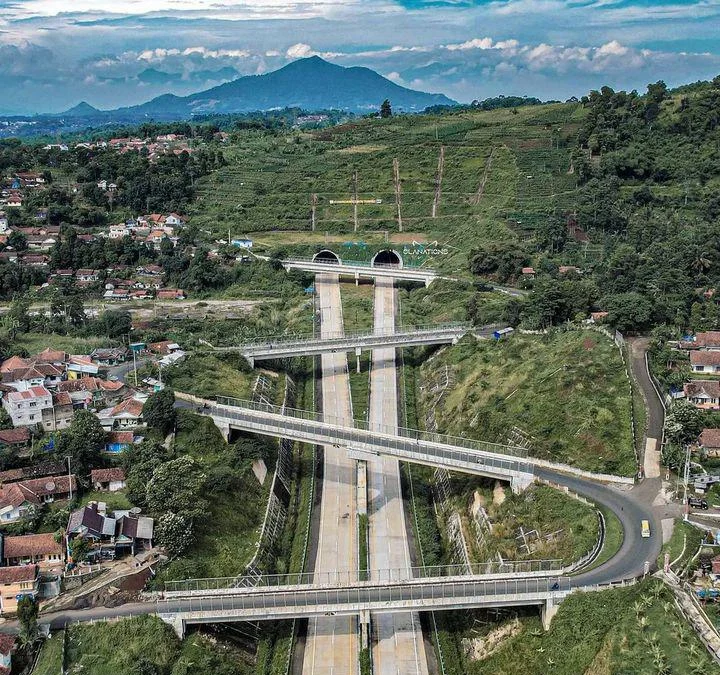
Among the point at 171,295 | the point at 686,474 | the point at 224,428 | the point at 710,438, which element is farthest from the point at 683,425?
the point at 171,295

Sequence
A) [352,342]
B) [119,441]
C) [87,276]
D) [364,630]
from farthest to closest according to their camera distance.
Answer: [87,276] → [352,342] → [119,441] → [364,630]

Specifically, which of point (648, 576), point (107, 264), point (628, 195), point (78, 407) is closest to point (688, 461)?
point (648, 576)

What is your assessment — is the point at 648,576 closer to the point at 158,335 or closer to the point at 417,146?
the point at 158,335

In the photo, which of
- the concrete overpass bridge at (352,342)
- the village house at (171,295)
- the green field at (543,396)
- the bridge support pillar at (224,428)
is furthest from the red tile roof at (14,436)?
the village house at (171,295)

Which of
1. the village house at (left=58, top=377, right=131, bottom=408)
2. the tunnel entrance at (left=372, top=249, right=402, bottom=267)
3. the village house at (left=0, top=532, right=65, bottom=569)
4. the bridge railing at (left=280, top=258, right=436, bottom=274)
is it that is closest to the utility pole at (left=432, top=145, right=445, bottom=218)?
the tunnel entrance at (left=372, top=249, right=402, bottom=267)

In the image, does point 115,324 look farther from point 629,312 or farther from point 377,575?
point 629,312

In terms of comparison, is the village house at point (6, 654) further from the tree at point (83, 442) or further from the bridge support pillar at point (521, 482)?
the bridge support pillar at point (521, 482)
